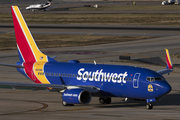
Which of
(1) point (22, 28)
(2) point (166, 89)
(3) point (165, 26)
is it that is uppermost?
(1) point (22, 28)

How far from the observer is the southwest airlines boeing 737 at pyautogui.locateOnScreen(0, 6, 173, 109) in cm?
3725

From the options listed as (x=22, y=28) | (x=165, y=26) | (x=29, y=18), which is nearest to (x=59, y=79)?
(x=22, y=28)

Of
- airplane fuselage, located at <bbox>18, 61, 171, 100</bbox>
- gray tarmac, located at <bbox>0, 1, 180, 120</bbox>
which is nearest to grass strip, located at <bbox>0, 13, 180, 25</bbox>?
gray tarmac, located at <bbox>0, 1, 180, 120</bbox>

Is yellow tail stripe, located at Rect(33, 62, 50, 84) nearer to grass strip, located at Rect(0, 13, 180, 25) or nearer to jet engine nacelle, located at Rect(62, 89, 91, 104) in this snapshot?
jet engine nacelle, located at Rect(62, 89, 91, 104)

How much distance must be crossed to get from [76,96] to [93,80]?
3.52 meters

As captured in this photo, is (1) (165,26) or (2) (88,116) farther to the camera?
(1) (165,26)

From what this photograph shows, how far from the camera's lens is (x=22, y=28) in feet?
152

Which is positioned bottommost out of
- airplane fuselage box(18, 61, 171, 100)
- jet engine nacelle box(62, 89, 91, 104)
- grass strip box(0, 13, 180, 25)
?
grass strip box(0, 13, 180, 25)

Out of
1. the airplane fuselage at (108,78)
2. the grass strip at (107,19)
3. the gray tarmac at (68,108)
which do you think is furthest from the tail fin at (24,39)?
the grass strip at (107,19)

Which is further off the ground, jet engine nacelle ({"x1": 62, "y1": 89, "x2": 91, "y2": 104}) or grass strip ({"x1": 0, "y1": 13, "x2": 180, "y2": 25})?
jet engine nacelle ({"x1": 62, "y1": 89, "x2": 91, "y2": 104})

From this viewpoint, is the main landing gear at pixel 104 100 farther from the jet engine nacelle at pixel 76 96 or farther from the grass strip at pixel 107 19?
the grass strip at pixel 107 19

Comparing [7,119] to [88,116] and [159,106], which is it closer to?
[88,116]

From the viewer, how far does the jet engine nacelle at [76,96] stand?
3719cm

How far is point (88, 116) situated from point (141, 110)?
19.8ft
